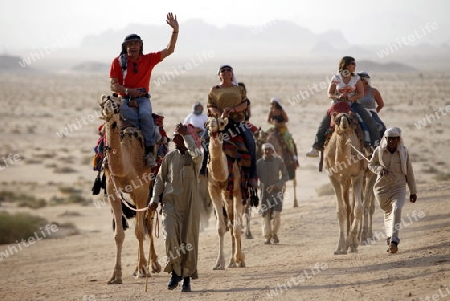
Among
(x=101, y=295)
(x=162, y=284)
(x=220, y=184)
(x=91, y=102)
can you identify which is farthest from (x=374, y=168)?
(x=91, y=102)

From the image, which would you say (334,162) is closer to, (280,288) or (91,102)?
(280,288)

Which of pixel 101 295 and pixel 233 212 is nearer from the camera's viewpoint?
pixel 101 295

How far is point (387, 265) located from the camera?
11.7m

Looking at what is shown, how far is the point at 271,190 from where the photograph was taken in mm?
17172

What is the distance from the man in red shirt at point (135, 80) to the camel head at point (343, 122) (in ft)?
9.84

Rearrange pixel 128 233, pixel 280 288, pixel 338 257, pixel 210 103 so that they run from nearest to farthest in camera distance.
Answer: pixel 280 288
pixel 338 257
pixel 210 103
pixel 128 233

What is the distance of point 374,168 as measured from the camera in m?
12.5

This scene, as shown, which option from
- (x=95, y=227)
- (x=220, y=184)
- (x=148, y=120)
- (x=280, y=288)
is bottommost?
(x=95, y=227)

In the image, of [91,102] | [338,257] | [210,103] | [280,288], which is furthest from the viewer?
[91,102]

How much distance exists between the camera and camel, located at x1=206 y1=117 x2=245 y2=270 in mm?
13047

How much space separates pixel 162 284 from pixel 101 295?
1.05m

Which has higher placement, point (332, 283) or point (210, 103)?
point (210, 103)

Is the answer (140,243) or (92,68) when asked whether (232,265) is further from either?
(92,68)

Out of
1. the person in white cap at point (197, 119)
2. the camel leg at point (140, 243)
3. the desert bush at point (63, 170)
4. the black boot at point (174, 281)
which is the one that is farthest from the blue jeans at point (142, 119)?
the desert bush at point (63, 170)
